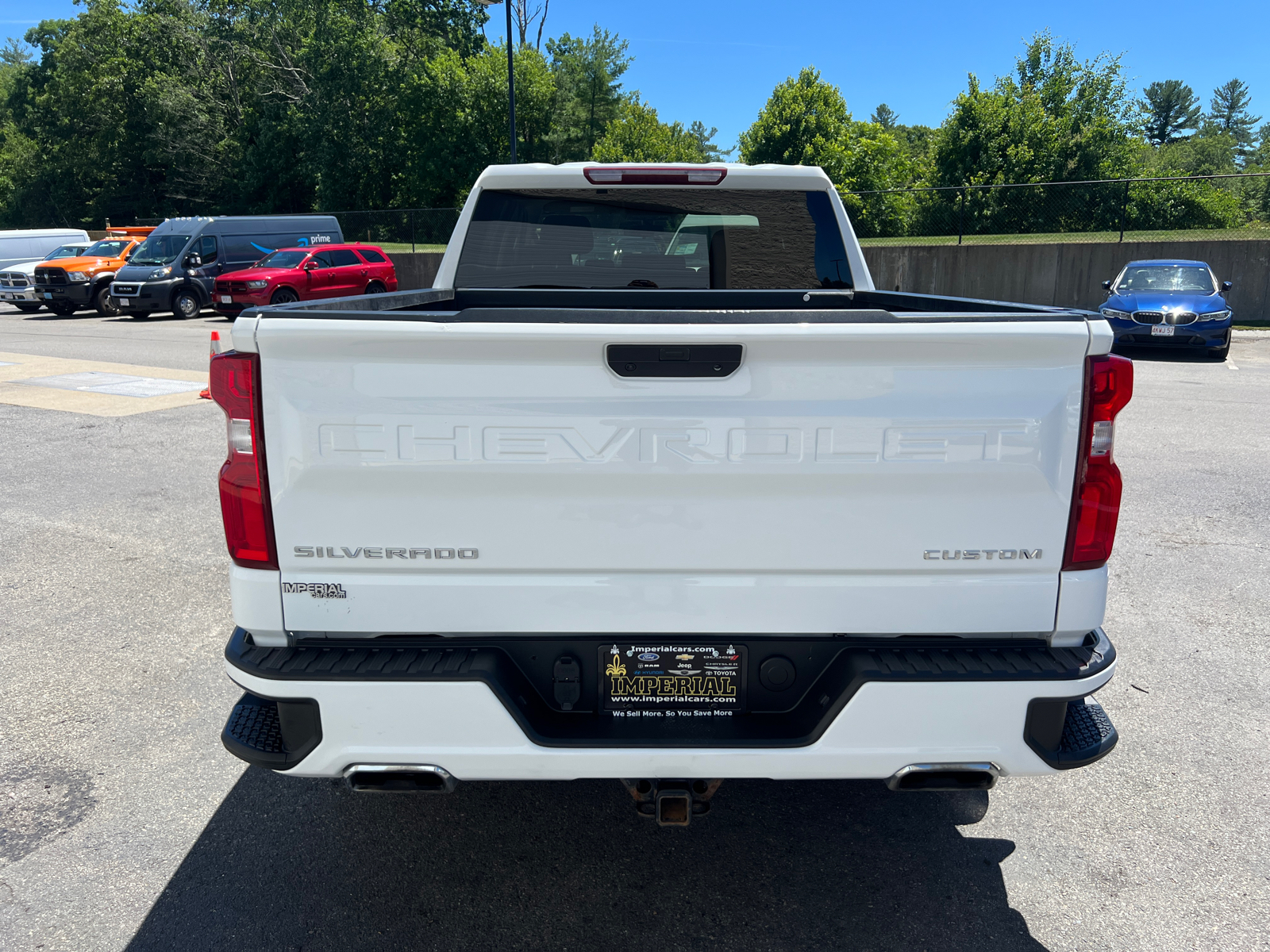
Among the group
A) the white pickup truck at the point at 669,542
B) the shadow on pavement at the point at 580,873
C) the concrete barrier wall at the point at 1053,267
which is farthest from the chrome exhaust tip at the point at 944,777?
the concrete barrier wall at the point at 1053,267

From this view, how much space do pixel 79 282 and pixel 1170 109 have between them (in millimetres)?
143462

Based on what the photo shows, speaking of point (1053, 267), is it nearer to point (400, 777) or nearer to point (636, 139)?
point (400, 777)

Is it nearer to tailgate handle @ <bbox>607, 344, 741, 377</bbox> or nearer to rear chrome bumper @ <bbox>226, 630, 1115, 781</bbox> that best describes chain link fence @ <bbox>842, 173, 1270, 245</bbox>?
rear chrome bumper @ <bbox>226, 630, 1115, 781</bbox>

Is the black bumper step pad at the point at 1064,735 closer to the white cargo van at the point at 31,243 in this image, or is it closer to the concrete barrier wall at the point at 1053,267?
the concrete barrier wall at the point at 1053,267

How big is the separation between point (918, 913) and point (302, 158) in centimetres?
5474

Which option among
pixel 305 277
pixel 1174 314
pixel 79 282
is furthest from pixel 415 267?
pixel 1174 314

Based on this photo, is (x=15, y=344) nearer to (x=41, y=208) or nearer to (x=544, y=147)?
(x=544, y=147)

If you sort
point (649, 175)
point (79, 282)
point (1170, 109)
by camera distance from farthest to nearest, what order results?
1. point (1170, 109)
2. point (79, 282)
3. point (649, 175)

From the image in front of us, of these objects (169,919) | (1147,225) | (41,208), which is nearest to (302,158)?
(41,208)

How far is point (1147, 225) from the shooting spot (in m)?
23.9

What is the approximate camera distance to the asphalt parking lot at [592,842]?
2.65 meters

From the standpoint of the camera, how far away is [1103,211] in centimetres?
2389

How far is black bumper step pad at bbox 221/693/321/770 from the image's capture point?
7.73 feet

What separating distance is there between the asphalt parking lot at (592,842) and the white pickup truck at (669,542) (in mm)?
556
